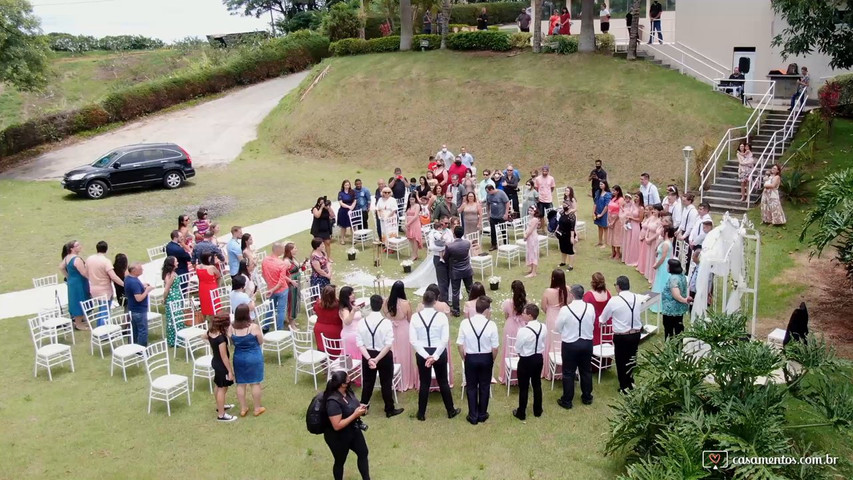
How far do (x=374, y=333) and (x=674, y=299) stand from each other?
14.7 ft

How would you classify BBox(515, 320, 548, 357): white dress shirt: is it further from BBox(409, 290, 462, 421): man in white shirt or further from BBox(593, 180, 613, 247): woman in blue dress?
BBox(593, 180, 613, 247): woman in blue dress

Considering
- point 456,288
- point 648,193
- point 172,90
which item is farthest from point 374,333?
point 172,90

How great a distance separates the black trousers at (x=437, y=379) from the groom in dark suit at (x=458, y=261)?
328 centimetres

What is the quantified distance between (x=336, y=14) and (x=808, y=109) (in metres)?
24.3

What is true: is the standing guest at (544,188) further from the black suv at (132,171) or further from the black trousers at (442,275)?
the black suv at (132,171)

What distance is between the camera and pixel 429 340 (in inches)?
362

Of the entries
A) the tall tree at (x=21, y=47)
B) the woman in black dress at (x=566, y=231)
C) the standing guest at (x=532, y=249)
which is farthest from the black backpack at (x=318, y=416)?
the tall tree at (x=21, y=47)

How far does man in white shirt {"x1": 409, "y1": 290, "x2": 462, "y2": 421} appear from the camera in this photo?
916cm

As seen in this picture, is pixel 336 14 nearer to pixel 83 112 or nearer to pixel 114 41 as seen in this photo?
pixel 83 112

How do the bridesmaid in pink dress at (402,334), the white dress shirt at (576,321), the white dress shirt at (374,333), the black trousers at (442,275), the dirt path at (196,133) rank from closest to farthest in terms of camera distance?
the white dress shirt at (374,333), the white dress shirt at (576,321), the bridesmaid in pink dress at (402,334), the black trousers at (442,275), the dirt path at (196,133)

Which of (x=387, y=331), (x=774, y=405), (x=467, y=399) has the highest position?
(x=387, y=331)

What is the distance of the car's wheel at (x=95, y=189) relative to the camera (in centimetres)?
2239

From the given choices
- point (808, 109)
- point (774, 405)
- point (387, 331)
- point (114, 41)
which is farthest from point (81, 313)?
point (114, 41)

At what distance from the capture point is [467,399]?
32.9ft
